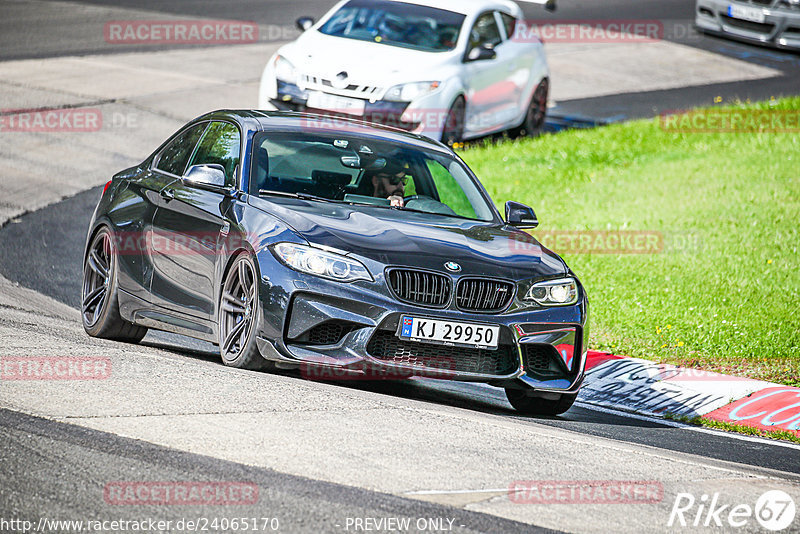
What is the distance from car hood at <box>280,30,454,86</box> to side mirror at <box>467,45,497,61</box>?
1.26ft

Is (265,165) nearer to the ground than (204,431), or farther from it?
farther from it

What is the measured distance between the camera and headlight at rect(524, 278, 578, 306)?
7.67 metres

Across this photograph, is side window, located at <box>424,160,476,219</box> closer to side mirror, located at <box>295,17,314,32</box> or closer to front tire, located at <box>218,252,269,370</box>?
front tire, located at <box>218,252,269,370</box>

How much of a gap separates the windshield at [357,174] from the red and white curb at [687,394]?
5.97 ft

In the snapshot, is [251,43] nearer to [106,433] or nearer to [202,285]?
[202,285]

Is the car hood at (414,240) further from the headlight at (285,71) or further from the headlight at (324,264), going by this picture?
the headlight at (285,71)

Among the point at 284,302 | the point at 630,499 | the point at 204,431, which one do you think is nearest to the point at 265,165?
the point at 284,302

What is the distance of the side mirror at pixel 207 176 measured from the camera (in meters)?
8.16

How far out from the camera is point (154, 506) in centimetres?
489

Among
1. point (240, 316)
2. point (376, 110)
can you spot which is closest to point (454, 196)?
point (240, 316)

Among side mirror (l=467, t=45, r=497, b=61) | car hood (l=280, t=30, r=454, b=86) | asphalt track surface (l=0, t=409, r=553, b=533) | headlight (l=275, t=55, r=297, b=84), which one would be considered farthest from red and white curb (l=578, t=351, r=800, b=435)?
side mirror (l=467, t=45, r=497, b=61)

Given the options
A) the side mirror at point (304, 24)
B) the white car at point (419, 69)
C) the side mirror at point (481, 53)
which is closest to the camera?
the white car at point (419, 69)

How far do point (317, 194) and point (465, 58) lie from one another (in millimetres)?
8737

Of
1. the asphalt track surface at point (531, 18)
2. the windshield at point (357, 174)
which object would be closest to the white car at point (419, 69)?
the asphalt track surface at point (531, 18)
